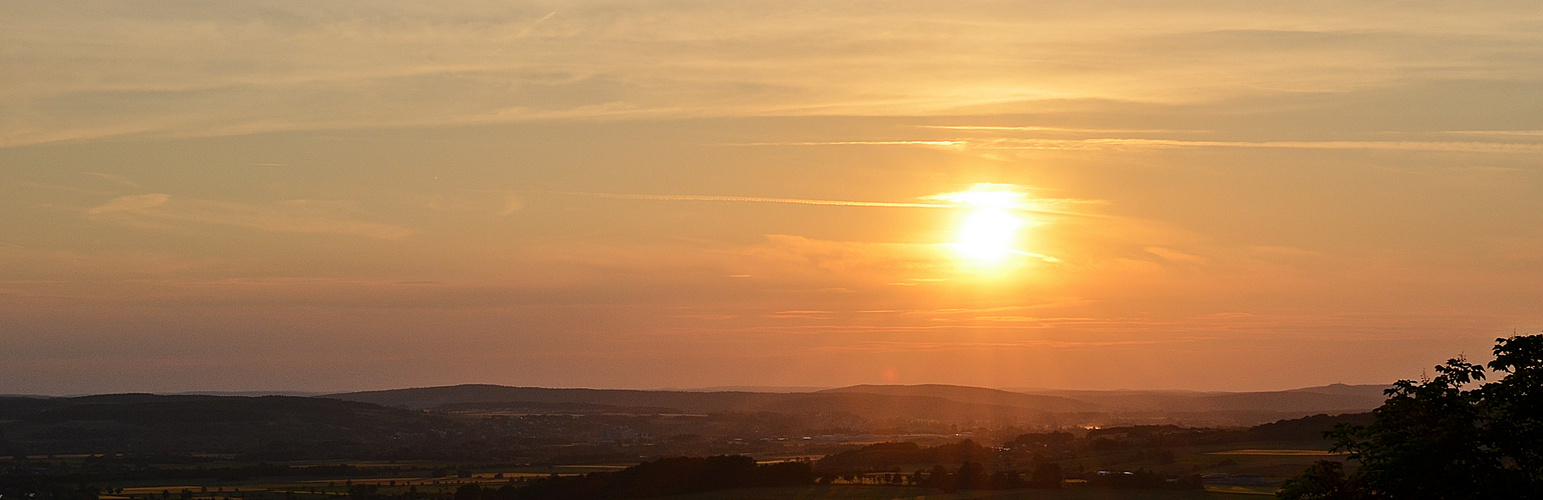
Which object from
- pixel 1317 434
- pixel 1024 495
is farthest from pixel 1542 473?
pixel 1317 434

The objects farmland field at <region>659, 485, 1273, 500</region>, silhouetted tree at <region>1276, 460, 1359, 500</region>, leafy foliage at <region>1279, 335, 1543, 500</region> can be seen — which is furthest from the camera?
farmland field at <region>659, 485, 1273, 500</region>

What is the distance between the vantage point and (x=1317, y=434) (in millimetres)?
171750

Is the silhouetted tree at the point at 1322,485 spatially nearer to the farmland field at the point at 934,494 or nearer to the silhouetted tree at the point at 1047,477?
the farmland field at the point at 934,494

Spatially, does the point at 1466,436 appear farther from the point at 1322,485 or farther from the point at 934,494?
the point at 934,494

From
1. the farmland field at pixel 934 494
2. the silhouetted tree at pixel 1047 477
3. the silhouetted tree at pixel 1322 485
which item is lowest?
the farmland field at pixel 934 494

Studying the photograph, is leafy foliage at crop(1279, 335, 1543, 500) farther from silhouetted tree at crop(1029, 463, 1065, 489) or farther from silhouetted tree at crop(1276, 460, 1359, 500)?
silhouetted tree at crop(1029, 463, 1065, 489)

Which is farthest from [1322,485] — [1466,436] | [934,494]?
[934,494]

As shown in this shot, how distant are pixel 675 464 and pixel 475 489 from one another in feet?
98.5

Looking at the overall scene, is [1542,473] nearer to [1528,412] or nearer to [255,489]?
[1528,412]

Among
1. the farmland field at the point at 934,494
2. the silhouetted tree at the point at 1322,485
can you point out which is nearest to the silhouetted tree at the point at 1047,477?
the farmland field at the point at 934,494

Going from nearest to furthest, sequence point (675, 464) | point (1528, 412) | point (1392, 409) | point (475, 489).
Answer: point (1528, 412), point (1392, 409), point (675, 464), point (475, 489)

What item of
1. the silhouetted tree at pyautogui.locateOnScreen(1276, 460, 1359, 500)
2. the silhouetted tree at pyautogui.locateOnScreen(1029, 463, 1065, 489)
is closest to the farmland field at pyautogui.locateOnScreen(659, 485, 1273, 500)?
the silhouetted tree at pyautogui.locateOnScreen(1029, 463, 1065, 489)

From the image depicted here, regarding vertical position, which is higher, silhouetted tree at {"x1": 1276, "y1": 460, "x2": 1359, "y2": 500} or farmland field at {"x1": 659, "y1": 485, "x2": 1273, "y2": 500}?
silhouetted tree at {"x1": 1276, "y1": 460, "x2": 1359, "y2": 500}

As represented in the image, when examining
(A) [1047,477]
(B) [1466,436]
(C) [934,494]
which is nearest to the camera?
(B) [1466,436]
